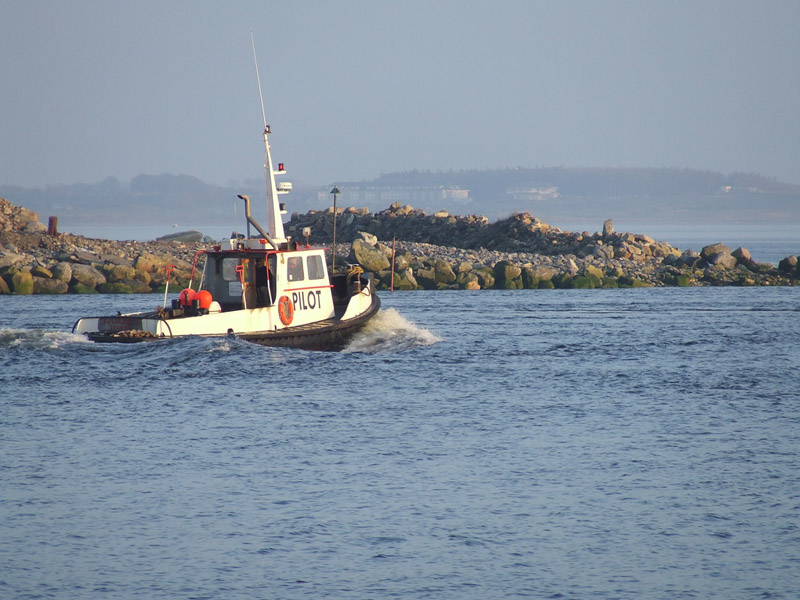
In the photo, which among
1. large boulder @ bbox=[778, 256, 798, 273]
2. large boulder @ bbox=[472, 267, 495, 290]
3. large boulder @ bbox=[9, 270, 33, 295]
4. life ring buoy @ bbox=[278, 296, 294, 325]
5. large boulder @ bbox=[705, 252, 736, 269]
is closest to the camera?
life ring buoy @ bbox=[278, 296, 294, 325]

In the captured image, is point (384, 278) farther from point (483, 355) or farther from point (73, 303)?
point (483, 355)

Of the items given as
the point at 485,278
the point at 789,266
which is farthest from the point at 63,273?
the point at 789,266

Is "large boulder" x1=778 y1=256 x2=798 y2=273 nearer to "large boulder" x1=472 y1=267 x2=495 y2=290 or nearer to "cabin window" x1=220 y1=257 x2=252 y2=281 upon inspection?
"large boulder" x1=472 y1=267 x2=495 y2=290

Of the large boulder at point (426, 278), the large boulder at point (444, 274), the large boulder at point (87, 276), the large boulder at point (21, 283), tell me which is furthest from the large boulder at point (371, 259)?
the large boulder at point (21, 283)

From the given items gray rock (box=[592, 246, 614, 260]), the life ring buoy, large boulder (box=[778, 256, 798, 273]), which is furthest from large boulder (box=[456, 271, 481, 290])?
the life ring buoy

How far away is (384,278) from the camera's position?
171ft

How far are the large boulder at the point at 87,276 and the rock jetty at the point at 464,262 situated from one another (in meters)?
0.05

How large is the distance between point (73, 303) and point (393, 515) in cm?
3204

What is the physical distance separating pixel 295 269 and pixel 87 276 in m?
26.7

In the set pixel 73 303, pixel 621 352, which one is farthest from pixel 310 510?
pixel 73 303

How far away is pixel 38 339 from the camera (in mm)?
24250

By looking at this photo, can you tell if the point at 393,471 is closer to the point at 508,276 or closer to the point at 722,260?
the point at 508,276

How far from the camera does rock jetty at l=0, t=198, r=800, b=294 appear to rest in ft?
161

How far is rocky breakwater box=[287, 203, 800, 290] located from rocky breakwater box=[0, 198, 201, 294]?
10255mm
